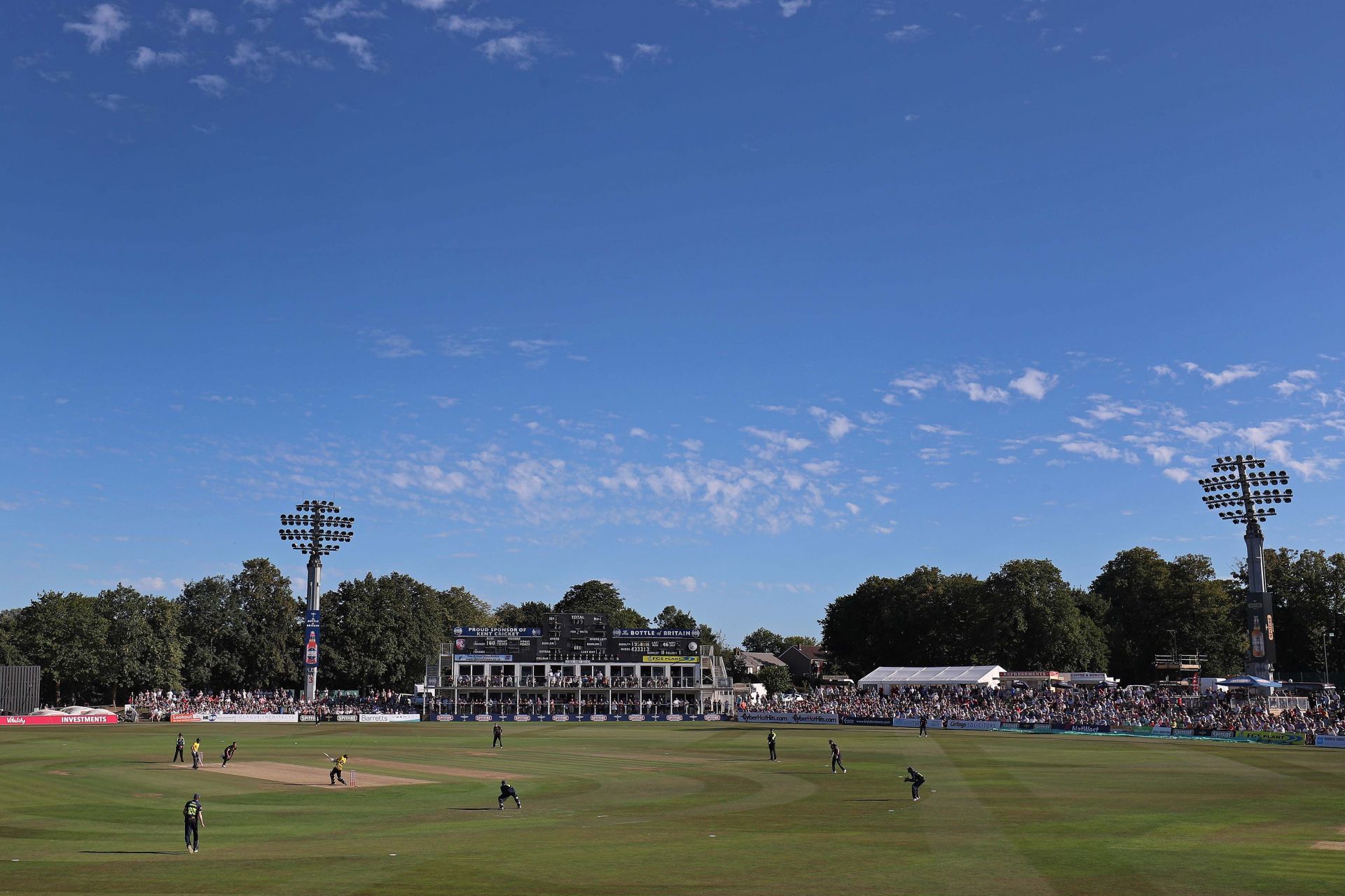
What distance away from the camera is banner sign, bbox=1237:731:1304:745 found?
7519 centimetres

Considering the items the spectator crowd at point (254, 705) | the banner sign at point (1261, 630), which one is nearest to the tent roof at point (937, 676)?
the banner sign at point (1261, 630)

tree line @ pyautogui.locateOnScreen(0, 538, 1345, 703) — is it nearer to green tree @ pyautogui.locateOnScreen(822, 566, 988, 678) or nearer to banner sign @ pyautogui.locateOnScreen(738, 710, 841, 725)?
green tree @ pyautogui.locateOnScreen(822, 566, 988, 678)

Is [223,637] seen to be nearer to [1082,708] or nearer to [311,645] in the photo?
[311,645]

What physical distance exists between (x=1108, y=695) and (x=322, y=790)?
76021 millimetres

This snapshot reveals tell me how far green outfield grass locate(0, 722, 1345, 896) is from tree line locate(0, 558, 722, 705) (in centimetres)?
5894

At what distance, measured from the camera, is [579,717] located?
375 ft

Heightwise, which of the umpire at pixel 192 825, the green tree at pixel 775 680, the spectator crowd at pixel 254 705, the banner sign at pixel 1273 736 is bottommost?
the green tree at pixel 775 680

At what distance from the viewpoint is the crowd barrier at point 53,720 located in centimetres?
9750

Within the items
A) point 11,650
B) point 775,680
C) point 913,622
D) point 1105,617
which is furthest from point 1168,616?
point 11,650

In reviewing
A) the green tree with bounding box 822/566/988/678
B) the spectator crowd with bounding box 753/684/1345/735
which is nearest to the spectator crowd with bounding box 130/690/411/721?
the spectator crowd with bounding box 753/684/1345/735

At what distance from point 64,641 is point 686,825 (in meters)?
107

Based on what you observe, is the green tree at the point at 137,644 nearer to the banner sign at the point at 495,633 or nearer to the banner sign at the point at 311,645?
the banner sign at the point at 311,645

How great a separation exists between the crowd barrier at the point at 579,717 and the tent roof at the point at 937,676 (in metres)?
17.6

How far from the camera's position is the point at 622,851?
94.9 ft
